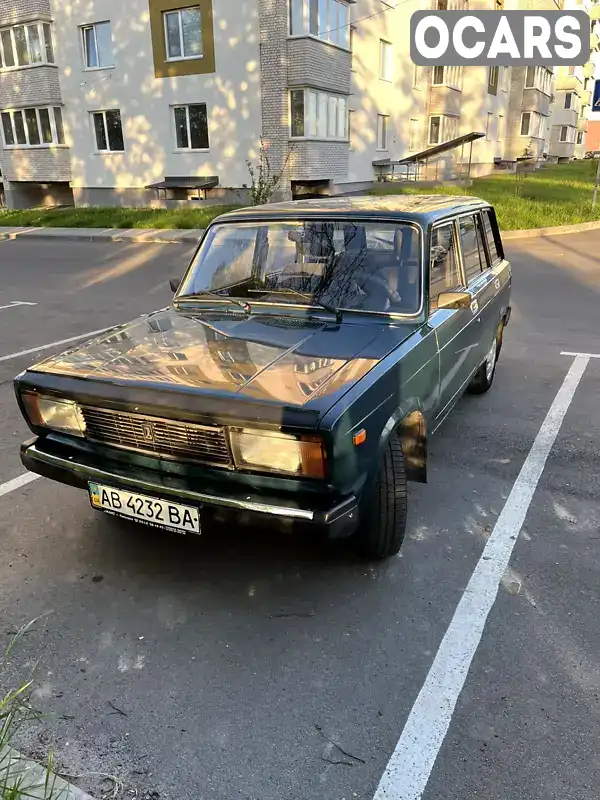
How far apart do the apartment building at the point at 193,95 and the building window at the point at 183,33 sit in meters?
0.04

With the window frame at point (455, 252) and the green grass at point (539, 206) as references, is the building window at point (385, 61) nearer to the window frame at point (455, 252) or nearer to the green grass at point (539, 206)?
the green grass at point (539, 206)

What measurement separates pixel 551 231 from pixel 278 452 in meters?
16.3

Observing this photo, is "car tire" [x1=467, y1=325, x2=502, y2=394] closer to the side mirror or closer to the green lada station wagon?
the green lada station wagon

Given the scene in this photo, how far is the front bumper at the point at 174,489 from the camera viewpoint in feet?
8.58

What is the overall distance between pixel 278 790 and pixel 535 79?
55.9 m

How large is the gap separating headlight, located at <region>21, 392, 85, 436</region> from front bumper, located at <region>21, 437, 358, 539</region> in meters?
0.10

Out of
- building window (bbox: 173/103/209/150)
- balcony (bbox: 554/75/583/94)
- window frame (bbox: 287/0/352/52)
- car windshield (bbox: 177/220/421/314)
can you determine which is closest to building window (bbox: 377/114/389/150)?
window frame (bbox: 287/0/352/52)

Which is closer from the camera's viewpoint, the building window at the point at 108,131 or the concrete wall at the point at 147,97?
the concrete wall at the point at 147,97

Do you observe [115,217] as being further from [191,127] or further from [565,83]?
[565,83]

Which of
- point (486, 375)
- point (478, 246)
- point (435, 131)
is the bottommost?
point (486, 375)

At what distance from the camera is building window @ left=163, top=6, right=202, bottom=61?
22109 millimetres

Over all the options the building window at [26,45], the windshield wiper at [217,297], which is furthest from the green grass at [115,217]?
the windshield wiper at [217,297]

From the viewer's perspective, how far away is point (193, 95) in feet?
74.8

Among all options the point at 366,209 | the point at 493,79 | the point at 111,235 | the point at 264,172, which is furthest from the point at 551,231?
the point at 493,79
